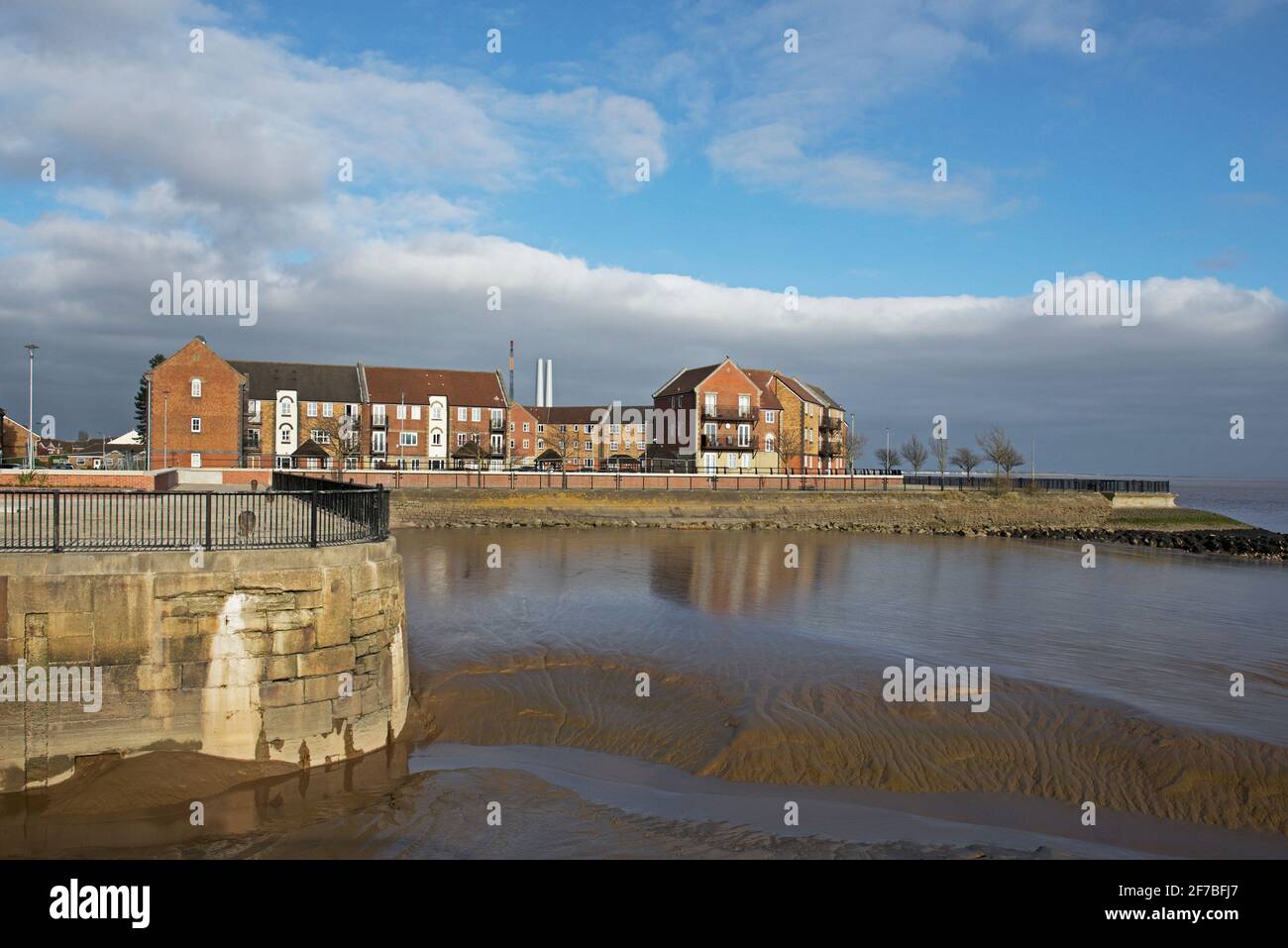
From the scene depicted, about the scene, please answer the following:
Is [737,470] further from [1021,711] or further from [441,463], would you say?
[1021,711]

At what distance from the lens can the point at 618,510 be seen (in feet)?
182

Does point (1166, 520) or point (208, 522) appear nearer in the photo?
point (208, 522)

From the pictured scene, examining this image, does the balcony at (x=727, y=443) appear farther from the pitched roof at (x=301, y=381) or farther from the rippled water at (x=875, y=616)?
the rippled water at (x=875, y=616)

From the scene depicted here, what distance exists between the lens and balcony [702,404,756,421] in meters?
82.6

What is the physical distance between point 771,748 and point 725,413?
71.4 metres

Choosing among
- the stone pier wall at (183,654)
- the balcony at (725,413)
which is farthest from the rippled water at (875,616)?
the balcony at (725,413)

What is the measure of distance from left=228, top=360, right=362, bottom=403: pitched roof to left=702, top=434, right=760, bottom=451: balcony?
1343 inches

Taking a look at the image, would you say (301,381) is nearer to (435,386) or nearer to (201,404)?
(435,386)

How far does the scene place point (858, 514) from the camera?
61.4 metres

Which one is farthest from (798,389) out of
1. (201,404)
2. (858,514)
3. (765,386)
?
(201,404)

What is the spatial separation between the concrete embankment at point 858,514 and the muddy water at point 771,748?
2877 cm

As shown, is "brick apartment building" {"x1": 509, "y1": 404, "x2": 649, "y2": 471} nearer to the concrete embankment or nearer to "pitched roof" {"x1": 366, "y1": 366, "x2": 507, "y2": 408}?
"pitched roof" {"x1": 366, "y1": 366, "x2": 507, "y2": 408}

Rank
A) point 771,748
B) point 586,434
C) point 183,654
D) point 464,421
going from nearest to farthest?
point 183,654 < point 771,748 < point 464,421 < point 586,434

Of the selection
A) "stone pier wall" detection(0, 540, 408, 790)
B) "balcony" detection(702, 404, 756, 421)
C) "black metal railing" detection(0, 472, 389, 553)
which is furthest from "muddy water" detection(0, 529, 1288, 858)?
"balcony" detection(702, 404, 756, 421)
